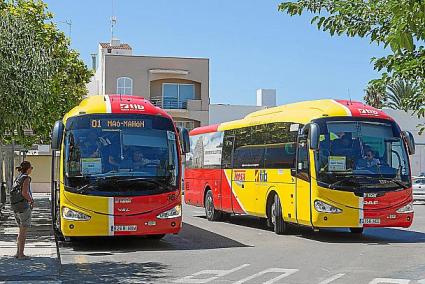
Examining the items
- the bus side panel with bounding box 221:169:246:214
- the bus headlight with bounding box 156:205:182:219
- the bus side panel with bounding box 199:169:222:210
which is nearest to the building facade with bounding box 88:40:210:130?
the bus side panel with bounding box 199:169:222:210

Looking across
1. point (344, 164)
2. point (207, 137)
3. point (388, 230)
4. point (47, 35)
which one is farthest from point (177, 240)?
point (47, 35)

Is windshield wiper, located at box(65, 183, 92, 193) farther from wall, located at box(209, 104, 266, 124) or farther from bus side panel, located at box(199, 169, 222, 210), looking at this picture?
wall, located at box(209, 104, 266, 124)

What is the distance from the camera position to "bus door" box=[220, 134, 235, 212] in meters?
21.8

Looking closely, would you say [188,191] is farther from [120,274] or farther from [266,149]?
[120,274]

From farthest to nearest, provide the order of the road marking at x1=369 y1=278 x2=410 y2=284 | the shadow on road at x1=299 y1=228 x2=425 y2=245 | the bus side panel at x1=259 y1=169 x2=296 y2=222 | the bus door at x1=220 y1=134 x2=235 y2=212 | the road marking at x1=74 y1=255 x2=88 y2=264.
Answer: the bus door at x1=220 y1=134 x2=235 y2=212, the bus side panel at x1=259 y1=169 x2=296 y2=222, the shadow on road at x1=299 y1=228 x2=425 y2=245, the road marking at x1=74 y1=255 x2=88 y2=264, the road marking at x1=369 y1=278 x2=410 y2=284

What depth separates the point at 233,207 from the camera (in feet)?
70.5

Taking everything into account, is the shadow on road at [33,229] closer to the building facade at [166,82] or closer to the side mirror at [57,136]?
the side mirror at [57,136]

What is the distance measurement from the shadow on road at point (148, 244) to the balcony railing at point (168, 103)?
36.0 m

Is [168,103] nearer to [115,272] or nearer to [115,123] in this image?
[115,123]

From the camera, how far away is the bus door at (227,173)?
71.5 ft

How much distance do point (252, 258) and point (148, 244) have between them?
336 centimetres

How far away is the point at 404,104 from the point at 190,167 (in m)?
17.8

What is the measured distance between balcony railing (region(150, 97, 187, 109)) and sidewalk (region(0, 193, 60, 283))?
32802mm

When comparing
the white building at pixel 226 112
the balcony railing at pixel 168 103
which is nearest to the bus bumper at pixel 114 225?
→ the balcony railing at pixel 168 103
